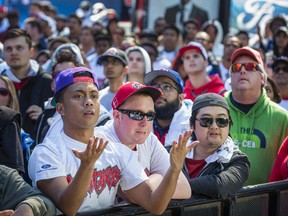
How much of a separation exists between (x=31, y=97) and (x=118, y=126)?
3.60 metres

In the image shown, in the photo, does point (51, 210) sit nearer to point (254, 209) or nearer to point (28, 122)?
point (254, 209)

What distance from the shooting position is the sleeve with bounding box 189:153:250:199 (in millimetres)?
4848

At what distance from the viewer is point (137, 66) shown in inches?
369

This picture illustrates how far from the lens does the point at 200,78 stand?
9.01 meters

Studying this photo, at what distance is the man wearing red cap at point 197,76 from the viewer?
880 cm

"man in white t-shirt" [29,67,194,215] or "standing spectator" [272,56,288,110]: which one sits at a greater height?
"standing spectator" [272,56,288,110]

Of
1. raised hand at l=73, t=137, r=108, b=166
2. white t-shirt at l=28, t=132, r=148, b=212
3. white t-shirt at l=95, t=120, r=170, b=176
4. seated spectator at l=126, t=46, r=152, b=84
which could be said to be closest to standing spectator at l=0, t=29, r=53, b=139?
seated spectator at l=126, t=46, r=152, b=84

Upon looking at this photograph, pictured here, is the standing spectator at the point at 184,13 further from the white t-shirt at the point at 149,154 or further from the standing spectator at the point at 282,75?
the white t-shirt at the point at 149,154

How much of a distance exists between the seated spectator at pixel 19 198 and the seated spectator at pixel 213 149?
4.20 ft

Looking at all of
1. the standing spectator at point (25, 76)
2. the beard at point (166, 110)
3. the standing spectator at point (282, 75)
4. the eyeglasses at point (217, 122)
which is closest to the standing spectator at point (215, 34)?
the standing spectator at point (282, 75)

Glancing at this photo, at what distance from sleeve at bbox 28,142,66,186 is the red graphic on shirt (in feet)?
0.42

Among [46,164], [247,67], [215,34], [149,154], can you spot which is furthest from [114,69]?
[215,34]

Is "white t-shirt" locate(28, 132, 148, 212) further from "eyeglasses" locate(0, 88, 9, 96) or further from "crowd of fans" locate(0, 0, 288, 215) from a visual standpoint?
"eyeglasses" locate(0, 88, 9, 96)

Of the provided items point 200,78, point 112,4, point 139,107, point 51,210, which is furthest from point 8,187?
point 112,4
